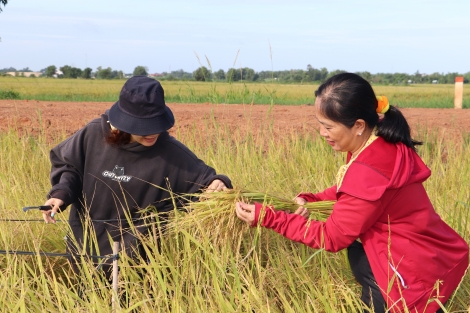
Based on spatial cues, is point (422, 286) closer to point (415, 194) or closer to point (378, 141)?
point (415, 194)

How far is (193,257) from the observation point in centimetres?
241

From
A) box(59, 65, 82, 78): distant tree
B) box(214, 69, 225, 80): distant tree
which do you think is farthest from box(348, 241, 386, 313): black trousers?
box(59, 65, 82, 78): distant tree

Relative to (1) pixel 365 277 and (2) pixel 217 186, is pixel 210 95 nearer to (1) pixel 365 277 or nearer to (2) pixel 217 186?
(2) pixel 217 186

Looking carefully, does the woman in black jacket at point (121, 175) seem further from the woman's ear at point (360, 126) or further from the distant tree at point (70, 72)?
the distant tree at point (70, 72)

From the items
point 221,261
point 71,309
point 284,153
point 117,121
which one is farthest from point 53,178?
point 284,153

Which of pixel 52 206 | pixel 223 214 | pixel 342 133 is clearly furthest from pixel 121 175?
pixel 342 133

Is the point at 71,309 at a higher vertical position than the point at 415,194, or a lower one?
lower

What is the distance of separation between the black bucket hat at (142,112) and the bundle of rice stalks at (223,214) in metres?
0.34

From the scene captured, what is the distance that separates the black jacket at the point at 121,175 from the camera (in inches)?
102

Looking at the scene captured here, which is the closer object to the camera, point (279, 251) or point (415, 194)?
point (415, 194)

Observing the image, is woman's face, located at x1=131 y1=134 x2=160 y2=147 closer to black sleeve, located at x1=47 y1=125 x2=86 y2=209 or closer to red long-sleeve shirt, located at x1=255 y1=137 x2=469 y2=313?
black sleeve, located at x1=47 y1=125 x2=86 y2=209

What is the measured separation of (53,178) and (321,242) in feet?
4.01

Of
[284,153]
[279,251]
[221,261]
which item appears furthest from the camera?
[284,153]

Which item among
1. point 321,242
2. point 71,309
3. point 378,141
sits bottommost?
point 71,309
